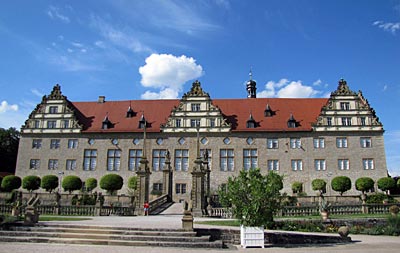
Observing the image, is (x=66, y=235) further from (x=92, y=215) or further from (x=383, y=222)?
(x=383, y=222)

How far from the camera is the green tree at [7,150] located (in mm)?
53625

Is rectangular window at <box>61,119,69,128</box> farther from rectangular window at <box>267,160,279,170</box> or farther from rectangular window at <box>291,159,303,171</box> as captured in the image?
rectangular window at <box>291,159,303,171</box>

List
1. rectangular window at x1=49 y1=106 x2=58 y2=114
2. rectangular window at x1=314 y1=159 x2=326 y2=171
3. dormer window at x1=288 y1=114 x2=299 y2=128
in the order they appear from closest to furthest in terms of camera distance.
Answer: rectangular window at x1=314 y1=159 x2=326 y2=171, dormer window at x1=288 y1=114 x2=299 y2=128, rectangular window at x1=49 y1=106 x2=58 y2=114

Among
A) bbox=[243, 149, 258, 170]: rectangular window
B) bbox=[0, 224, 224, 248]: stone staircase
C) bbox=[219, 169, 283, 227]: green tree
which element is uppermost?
bbox=[243, 149, 258, 170]: rectangular window

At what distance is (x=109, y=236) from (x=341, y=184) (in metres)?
28.2

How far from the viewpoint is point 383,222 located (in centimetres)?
1848

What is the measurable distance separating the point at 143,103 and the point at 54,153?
12860 mm

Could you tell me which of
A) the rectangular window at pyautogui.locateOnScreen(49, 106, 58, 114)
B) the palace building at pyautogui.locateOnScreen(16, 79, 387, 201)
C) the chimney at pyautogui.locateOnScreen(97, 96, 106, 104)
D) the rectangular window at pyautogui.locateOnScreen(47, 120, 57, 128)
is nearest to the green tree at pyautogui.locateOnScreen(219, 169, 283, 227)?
the palace building at pyautogui.locateOnScreen(16, 79, 387, 201)

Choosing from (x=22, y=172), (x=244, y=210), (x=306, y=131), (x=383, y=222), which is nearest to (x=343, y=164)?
(x=306, y=131)

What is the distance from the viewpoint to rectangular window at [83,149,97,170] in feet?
135

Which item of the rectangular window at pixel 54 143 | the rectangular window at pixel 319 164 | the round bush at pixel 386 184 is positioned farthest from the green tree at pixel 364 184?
the rectangular window at pixel 54 143

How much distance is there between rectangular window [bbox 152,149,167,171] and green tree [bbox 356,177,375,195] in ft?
71.2

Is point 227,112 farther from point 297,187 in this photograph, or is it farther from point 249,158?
point 297,187

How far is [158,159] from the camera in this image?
134 feet
